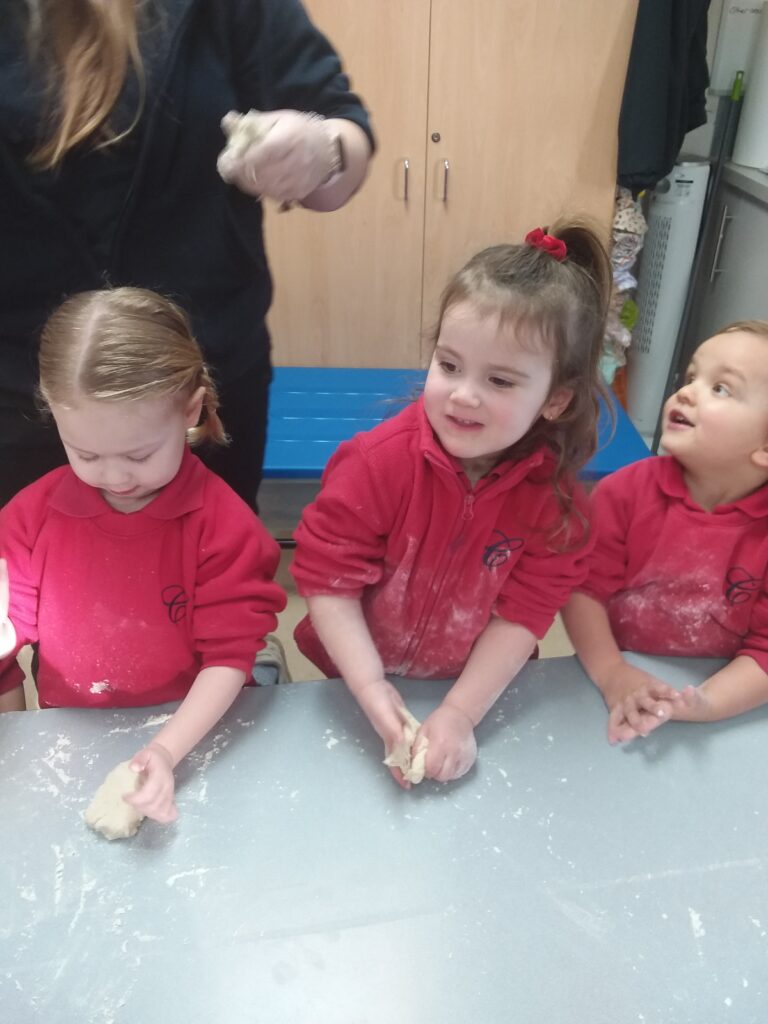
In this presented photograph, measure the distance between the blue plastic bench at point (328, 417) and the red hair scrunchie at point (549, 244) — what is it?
1.00m

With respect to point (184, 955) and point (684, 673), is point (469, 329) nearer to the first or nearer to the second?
point (684, 673)

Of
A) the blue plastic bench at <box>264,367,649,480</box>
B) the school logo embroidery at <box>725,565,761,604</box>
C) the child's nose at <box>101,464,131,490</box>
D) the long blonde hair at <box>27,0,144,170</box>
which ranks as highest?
the long blonde hair at <box>27,0,144,170</box>

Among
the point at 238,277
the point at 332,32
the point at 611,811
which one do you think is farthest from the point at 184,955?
the point at 332,32

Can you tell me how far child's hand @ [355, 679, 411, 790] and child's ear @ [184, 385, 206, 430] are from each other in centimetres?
36

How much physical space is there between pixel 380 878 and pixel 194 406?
1.74 feet

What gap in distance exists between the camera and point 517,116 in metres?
2.40

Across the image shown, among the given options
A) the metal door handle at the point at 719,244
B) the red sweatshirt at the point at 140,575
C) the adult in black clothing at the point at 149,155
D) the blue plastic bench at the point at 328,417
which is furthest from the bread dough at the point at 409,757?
the metal door handle at the point at 719,244

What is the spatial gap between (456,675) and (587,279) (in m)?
0.52

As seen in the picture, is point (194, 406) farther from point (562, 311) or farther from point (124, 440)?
point (562, 311)

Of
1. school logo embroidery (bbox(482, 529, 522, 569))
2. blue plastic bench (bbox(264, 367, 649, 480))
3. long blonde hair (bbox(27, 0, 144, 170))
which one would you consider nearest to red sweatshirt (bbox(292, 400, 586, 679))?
school logo embroidery (bbox(482, 529, 522, 569))

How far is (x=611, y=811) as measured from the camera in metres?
0.83

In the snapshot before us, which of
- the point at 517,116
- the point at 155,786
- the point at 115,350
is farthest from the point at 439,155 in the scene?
the point at 155,786

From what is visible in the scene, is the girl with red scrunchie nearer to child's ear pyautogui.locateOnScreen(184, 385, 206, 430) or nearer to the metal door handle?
child's ear pyautogui.locateOnScreen(184, 385, 206, 430)

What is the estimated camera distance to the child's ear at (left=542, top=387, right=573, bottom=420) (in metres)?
0.91
